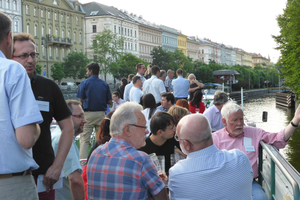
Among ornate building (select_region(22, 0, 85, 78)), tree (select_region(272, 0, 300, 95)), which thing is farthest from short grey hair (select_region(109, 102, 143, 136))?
ornate building (select_region(22, 0, 85, 78))

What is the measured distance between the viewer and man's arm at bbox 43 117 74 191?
8.80 feet

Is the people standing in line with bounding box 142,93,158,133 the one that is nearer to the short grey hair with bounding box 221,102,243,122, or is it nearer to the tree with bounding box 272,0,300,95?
the short grey hair with bounding box 221,102,243,122

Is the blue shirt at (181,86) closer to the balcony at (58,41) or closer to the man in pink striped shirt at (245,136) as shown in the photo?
the man in pink striped shirt at (245,136)

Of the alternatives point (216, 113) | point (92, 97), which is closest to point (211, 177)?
point (216, 113)

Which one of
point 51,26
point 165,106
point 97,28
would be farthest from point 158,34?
point 165,106

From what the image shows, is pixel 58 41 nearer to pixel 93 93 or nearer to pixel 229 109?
pixel 93 93

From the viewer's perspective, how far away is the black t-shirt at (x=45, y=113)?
2.88m

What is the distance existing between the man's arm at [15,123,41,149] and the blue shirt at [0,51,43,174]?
3 centimetres

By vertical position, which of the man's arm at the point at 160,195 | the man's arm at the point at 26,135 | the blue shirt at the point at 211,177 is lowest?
the man's arm at the point at 160,195

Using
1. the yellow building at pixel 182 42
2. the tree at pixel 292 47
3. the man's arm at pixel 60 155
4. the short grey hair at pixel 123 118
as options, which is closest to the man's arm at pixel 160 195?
the short grey hair at pixel 123 118

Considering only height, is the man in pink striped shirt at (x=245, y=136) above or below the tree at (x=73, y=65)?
below

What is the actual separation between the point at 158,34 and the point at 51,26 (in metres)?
42.6

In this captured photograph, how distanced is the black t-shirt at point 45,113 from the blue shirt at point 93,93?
4.83m

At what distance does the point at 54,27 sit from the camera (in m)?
71.0
